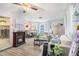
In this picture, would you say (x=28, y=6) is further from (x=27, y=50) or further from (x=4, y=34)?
(x=27, y=50)

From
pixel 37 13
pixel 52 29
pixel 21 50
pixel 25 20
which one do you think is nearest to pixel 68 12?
pixel 52 29

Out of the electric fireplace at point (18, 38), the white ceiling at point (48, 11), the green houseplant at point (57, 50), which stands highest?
the white ceiling at point (48, 11)

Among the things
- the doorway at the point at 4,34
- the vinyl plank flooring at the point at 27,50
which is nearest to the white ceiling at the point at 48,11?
the doorway at the point at 4,34

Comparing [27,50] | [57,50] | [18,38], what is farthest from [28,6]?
[57,50]

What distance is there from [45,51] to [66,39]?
1.25 ft

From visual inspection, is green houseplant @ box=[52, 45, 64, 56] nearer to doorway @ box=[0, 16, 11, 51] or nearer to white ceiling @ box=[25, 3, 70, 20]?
white ceiling @ box=[25, 3, 70, 20]

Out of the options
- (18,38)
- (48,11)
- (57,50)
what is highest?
(48,11)

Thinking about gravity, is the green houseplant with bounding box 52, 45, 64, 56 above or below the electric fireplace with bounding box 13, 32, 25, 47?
below

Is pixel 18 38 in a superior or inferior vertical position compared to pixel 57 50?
superior

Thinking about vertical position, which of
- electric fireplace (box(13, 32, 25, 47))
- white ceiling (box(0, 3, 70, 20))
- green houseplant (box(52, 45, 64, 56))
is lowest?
green houseplant (box(52, 45, 64, 56))

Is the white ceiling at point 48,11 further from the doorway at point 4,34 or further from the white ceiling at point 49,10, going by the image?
the doorway at point 4,34

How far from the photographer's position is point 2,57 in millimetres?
2043

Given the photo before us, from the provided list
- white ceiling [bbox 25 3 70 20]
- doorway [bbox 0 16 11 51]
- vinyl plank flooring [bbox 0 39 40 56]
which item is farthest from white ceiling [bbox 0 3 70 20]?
vinyl plank flooring [bbox 0 39 40 56]

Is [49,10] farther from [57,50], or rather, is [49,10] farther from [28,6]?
[57,50]
